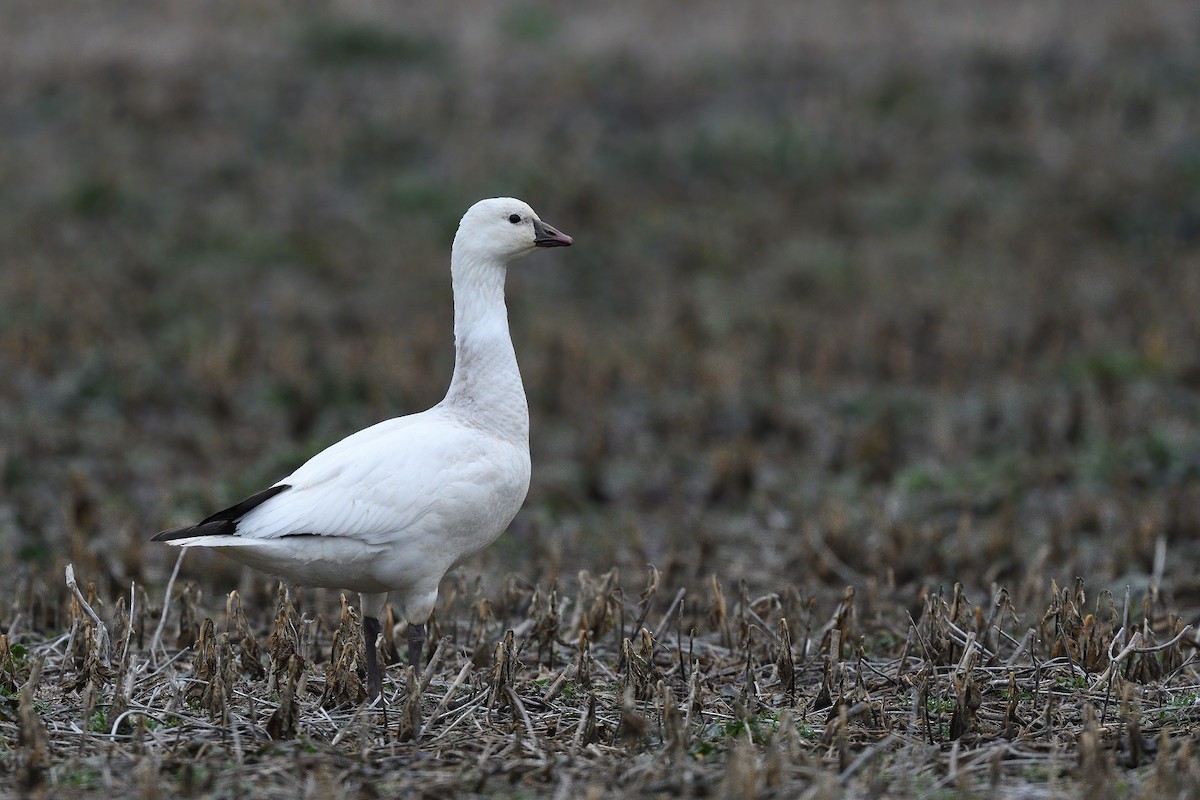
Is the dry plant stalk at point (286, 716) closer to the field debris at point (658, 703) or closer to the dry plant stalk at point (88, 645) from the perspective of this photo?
the field debris at point (658, 703)

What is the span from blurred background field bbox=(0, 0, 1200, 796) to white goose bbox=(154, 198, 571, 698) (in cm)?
168

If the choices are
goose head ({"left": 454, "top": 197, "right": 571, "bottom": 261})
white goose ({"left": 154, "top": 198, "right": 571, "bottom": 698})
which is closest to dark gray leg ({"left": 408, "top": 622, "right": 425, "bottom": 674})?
white goose ({"left": 154, "top": 198, "right": 571, "bottom": 698})

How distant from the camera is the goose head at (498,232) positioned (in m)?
5.50

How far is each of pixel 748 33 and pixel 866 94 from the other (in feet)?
8.59

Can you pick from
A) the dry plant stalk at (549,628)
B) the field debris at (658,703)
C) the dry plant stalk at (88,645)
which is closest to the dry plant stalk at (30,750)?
the field debris at (658,703)

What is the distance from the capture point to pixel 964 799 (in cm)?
409

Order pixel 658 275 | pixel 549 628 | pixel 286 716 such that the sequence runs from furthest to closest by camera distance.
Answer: pixel 658 275
pixel 549 628
pixel 286 716

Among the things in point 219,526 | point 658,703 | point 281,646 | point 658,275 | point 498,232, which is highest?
point 498,232

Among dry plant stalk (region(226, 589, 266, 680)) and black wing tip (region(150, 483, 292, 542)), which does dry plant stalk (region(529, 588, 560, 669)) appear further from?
black wing tip (region(150, 483, 292, 542))

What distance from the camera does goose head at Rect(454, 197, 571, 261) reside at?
550 cm

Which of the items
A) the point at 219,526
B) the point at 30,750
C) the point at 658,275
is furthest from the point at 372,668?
the point at 658,275

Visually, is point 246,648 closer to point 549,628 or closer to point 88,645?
point 88,645

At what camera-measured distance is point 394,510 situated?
15.9 ft

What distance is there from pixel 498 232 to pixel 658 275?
8.33 m
